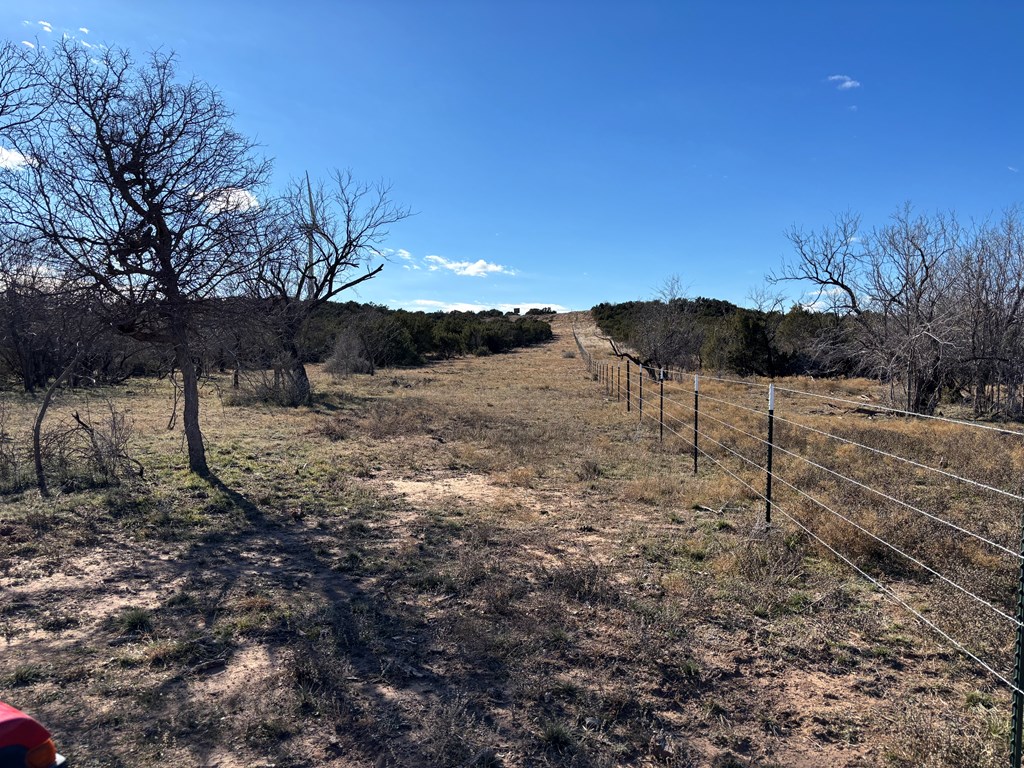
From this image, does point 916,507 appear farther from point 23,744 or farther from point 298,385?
point 298,385

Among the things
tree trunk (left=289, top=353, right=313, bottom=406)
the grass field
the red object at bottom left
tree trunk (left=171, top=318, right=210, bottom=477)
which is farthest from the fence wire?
tree trunk (left=289, top=353, right=313, bottom=406)

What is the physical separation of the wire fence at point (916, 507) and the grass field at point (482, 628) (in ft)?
0.22

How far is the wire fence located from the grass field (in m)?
0.07

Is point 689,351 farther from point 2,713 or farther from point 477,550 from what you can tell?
point 2,713

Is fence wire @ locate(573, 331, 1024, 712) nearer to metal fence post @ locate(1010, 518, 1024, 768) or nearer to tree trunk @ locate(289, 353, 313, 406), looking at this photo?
metal fence post @ locate(1010, 518, 1024, 768)

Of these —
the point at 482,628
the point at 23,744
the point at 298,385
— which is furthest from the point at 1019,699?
the point at 298,385

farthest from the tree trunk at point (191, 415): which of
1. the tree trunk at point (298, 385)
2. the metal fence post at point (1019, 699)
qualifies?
the tree trunk at point (298, 385)

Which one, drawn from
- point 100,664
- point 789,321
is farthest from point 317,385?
point 789,321

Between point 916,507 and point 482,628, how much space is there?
17.8 feet

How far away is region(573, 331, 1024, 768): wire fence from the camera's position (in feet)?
13.8

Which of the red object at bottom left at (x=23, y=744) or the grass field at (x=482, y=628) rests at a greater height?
the red object at bottom left at (x=23, y=744)

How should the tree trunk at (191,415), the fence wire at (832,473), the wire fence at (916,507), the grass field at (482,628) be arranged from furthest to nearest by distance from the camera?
the tree trunk at (191,415)
the wire fence at (916,507)
the fence wire at (832,473)
the grass field at (482,628)

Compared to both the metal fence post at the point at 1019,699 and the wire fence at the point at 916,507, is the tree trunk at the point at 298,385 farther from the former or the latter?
the metal fence post at the point at 1019,699

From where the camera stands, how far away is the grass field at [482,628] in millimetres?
3268
